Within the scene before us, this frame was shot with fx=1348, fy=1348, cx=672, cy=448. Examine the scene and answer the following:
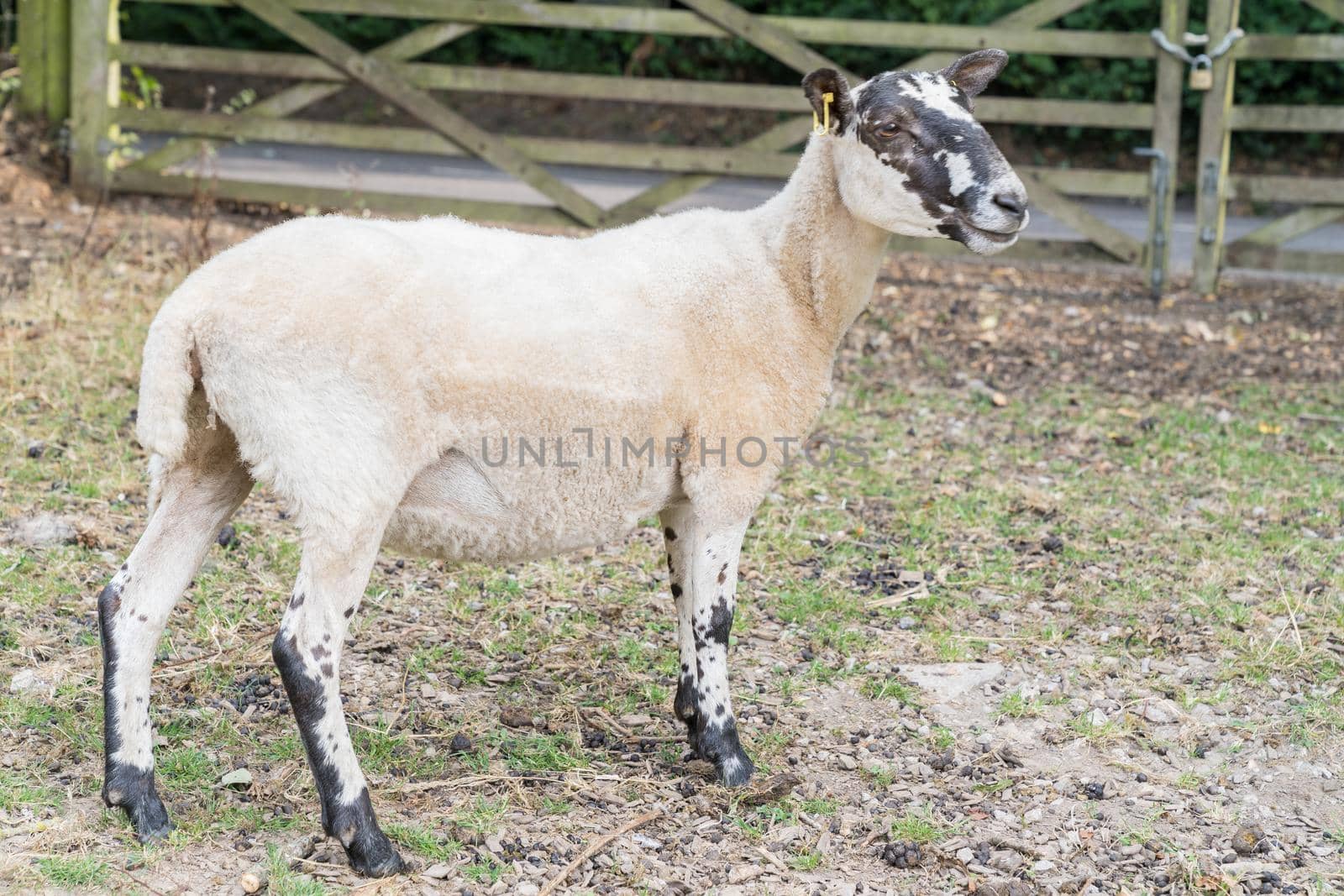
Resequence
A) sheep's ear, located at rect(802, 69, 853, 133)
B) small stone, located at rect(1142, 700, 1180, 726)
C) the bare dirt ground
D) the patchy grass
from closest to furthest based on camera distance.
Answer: the patchy grass → the bare dirt ground → sheep's ear, located at rect(802, 69, 853, 133) → small stone, located at rect(1142, 700, 1180, 726)

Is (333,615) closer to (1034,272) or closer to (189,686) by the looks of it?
(189,686)

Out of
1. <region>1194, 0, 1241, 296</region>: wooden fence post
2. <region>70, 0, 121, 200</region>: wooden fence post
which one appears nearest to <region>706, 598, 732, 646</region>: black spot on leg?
<region>1194, 0, 1241, 296</region>: wooden fence post

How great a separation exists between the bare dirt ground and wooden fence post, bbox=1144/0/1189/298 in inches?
86.7

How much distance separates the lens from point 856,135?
3.96m

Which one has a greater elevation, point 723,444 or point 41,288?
point 723,444

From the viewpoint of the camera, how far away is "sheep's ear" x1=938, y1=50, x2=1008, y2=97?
4215 mm

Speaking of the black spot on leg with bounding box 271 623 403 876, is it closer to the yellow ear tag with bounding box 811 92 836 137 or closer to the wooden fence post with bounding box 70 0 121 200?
the yellow ear tag with bounding box 811 92 836 137

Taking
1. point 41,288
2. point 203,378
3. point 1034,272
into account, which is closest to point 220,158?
point 41,288

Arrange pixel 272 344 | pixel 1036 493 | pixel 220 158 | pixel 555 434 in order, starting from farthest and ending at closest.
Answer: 1. pixel 220 158
2. pixel 1036 493
3. pixel 555 434
4. pixel 272 344

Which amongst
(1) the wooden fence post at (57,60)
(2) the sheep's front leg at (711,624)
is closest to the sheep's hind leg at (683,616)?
(2) the sheep's front leg at (711,624)

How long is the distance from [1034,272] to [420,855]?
26.0ft

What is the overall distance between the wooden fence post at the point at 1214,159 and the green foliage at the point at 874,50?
23.4 feet

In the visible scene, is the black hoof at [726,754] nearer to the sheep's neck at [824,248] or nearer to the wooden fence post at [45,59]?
the sheep's neck at [824,248]

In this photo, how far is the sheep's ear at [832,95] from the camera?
12.8 ft
